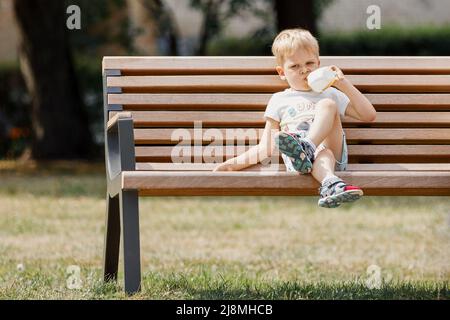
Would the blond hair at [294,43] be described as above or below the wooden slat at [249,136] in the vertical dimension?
above

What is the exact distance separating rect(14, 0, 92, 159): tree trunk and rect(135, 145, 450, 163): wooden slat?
9.23 meters

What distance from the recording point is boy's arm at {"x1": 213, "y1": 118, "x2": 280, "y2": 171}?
4828mm

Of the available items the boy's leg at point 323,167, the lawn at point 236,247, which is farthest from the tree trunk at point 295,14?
the boy's leg at point 323,167

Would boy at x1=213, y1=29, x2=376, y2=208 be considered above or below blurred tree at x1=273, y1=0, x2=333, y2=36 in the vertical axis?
above

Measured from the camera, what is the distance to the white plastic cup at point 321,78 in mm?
4594

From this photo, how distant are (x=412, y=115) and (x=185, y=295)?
139 centimetres

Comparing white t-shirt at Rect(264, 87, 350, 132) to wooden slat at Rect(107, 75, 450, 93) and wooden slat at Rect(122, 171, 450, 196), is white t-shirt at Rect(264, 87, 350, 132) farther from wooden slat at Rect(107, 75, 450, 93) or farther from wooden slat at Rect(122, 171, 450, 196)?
wooden slat at Rect(122, 171, 450, 196)

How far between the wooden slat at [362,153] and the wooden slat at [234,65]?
36 cm

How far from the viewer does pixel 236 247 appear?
702 cm

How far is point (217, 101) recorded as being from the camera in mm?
5121

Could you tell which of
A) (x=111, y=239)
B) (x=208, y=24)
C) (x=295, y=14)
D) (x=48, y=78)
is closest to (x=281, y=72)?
(x=111, y=239)

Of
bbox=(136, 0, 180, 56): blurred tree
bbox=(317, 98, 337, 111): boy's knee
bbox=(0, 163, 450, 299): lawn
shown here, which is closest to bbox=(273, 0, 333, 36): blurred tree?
bbox=(0, 163, 450, 299): lawn

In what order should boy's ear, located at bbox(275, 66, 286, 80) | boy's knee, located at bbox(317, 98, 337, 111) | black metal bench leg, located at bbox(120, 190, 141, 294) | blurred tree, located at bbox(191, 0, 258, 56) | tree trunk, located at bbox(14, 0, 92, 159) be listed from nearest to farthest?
1. black metal bench leg, located at bbox(120, 190, 141, 294)
2. boy's knee, located at bbox(317, 98, 337, 111)
3. boy's ear, located at bbox(275, 66, 286, 80)
4. tree trunk, located at bbox(14, 0, 92, 159)
5. blurred tree, located at bbox(191, 0, 258, 56)

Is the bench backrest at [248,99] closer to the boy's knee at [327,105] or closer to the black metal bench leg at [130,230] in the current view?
the boy's knee at [327,105]
